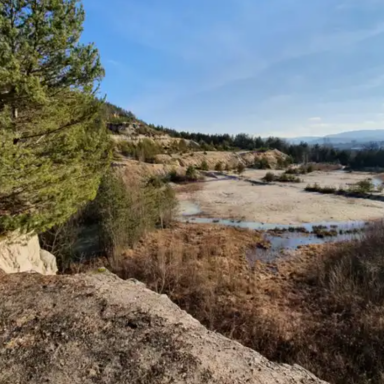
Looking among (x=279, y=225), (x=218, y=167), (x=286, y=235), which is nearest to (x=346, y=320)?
(x=286, y=235)

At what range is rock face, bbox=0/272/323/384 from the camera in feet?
8.90

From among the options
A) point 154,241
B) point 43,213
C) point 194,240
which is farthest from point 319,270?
point 43,213

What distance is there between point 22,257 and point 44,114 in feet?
11.9

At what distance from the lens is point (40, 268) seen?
7090 mm

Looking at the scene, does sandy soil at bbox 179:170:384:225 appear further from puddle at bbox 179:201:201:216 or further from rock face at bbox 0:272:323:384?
rock face at bbox 0:272:323:384

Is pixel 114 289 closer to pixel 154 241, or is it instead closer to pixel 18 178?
pixel 18 178

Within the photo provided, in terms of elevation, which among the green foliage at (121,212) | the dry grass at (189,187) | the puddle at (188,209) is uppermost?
the green foliage at (121,212)

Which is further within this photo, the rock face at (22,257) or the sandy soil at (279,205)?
the sandy soil at (279,205)

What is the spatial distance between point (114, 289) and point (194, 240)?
10096mm

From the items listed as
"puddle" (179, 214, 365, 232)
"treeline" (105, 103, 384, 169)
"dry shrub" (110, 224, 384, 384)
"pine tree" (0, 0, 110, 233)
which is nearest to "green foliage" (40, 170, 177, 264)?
"dry shrub" (110, 224, 384, 384)

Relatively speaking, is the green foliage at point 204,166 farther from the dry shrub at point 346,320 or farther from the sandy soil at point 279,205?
the dry shrub at point 346,320

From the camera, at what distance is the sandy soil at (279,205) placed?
18938 mm

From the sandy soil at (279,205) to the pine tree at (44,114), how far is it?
1542 centimetres

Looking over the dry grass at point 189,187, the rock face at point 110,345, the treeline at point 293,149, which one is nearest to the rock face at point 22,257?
the rock face at point 110,345
